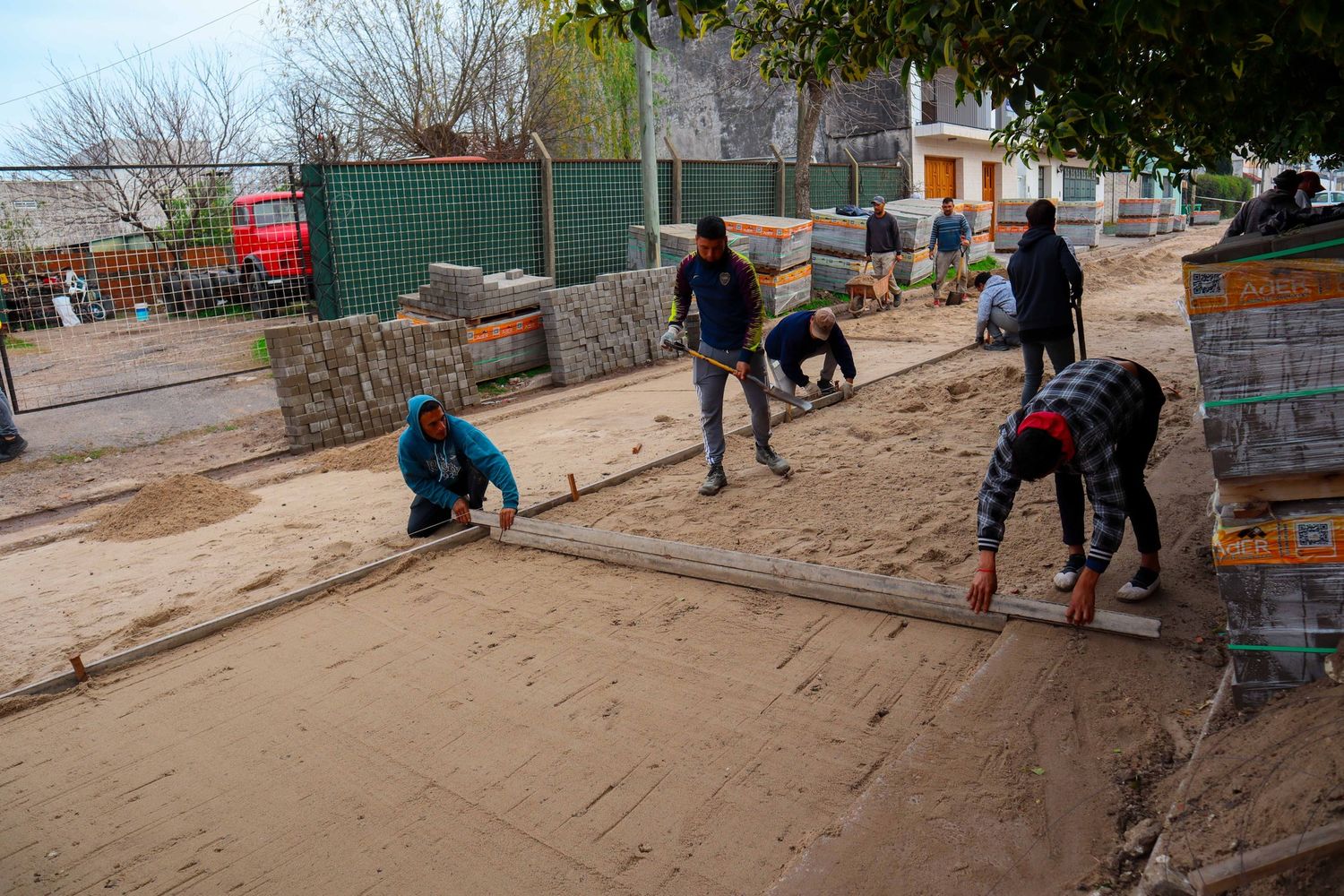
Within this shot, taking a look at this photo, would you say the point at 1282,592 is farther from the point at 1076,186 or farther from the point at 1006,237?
the point at 1076,186

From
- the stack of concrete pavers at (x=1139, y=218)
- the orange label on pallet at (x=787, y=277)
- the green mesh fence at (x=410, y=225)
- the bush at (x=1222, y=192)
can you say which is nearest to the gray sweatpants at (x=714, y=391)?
the green mesh fence at (x=410, y=225)

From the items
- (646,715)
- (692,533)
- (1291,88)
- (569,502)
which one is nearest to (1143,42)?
(1291,88)

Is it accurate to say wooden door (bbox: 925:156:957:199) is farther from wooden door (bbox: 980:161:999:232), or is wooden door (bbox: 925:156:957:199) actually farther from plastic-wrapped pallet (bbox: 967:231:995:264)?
plastic-wrapped pallet (bbox: 967:231:995:264)

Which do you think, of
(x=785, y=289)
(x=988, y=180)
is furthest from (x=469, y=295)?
(x=988, y=180)

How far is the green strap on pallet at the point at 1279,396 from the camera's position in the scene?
2801mm

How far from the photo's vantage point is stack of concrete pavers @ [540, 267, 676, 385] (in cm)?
1116

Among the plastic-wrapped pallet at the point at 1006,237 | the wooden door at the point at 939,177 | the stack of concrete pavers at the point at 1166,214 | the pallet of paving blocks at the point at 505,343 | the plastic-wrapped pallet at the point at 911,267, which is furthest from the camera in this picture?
the stack of concrete pavers at the point at 1166,214

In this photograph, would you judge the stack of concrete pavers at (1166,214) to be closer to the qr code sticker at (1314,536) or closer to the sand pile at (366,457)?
the sand pile at (366,457)

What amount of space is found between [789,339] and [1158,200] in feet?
92.7

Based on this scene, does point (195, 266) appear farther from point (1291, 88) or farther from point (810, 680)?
point (1291, 88)

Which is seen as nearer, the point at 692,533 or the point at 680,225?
the point at 692,533

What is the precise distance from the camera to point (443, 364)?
32.4ft

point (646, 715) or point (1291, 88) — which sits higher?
point (1291, 88)

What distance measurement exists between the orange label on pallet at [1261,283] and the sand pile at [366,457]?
6.31 meters
